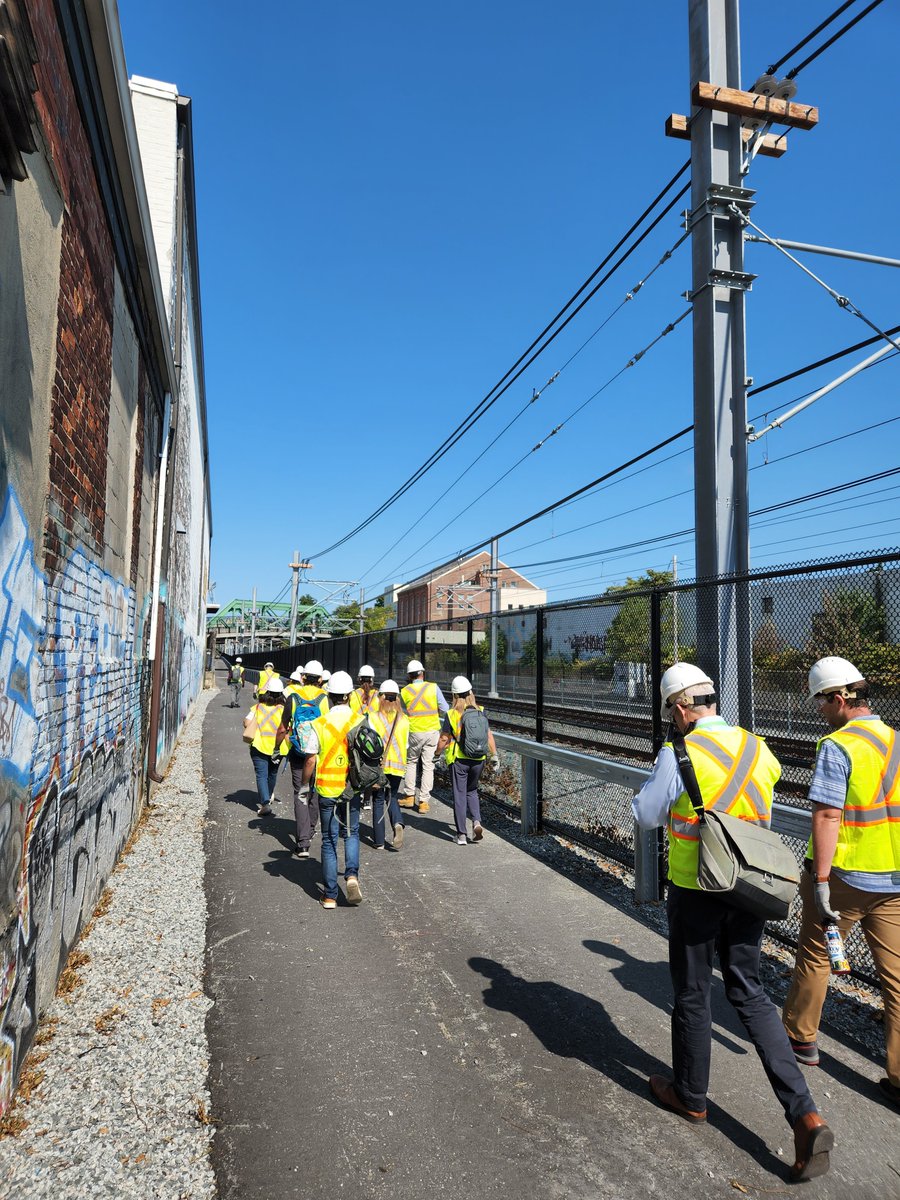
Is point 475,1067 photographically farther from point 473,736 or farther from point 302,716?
point 302,716

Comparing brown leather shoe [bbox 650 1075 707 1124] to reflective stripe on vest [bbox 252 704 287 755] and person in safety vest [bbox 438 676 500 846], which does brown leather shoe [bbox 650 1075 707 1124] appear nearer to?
person in safety vest [bbox 438 676 500 846]

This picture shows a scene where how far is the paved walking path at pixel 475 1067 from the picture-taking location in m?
3.03

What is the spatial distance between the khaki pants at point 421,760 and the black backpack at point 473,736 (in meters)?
1.45

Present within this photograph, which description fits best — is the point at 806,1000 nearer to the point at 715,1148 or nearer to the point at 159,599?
the point at 715,1148

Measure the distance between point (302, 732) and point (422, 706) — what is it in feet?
7.73

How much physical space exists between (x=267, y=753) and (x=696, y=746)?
7337mm

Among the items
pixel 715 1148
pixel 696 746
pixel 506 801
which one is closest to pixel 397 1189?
pixel 715 1148

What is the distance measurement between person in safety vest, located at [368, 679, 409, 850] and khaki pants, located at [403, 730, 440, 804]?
945 mm

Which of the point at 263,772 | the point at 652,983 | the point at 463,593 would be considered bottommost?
the point at 652,983

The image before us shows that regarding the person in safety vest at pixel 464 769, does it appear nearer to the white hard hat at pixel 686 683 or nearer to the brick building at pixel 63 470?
the brick building at pixel 63 470

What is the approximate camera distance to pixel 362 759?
21.2 feet

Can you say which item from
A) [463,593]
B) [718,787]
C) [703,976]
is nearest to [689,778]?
[718,787]

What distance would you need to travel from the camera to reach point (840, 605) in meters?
5.05

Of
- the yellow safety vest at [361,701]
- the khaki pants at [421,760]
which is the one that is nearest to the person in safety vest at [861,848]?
the yellow safety vest at [361,701]
